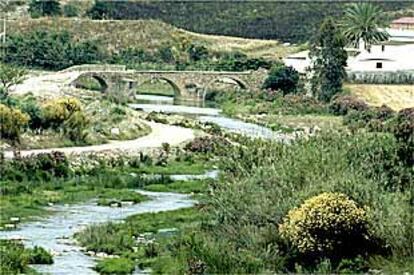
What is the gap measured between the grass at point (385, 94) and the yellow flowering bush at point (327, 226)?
144ft

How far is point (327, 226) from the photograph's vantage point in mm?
21828

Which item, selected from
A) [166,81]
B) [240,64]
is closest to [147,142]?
[166,81]

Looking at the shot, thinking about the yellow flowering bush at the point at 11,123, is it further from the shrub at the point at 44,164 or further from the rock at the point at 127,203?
the rock at the point at 127,203

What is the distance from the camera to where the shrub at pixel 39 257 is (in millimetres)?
23703

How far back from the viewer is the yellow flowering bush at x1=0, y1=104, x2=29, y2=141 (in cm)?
4057

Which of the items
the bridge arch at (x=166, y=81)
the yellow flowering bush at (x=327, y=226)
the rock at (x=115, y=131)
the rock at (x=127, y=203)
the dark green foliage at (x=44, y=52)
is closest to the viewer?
the yellow flowering bush at (x=327, y=226)

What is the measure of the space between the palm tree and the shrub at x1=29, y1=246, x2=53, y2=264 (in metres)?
56.8

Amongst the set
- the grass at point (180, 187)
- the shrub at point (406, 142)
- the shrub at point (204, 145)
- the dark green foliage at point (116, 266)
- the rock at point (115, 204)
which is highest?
the shrub at point (406, 142)

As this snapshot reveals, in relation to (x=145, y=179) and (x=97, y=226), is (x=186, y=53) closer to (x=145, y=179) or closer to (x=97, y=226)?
(x=145, y=179)

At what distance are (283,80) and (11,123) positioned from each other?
38.7 m

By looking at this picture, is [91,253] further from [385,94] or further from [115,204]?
[385,94]

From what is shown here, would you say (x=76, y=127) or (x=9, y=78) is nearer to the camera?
(x=76, y=127)

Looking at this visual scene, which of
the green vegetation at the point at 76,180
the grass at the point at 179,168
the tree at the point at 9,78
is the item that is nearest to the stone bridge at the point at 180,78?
the tree at the point at 9,78

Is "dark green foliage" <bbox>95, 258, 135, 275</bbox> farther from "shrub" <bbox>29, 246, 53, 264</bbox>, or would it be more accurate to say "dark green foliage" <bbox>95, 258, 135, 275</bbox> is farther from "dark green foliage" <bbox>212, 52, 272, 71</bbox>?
"dark green foliage" <bbox>212, 52, 272, 71</bbox>
